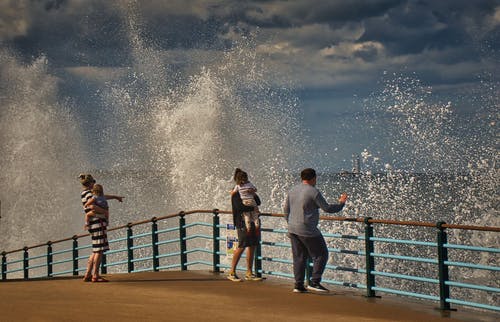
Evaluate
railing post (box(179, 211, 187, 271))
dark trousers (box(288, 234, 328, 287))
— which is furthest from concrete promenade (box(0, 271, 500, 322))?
railing post (box(179, 211, 187, 271))

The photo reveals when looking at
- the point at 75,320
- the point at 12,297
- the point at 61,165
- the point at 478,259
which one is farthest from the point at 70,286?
the point at 61,165

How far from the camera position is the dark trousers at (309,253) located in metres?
12.1

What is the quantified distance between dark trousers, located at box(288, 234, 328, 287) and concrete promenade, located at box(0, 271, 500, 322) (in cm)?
32

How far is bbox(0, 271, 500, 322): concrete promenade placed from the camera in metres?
10.4

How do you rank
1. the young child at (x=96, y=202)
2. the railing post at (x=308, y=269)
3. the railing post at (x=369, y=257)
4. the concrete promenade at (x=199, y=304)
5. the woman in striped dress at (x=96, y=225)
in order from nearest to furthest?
1. the concrete promenade at (x=199, y=304)
2. the railing post at (x=369, y=257)
3. the railing post at (x=308, y=269)
4. the young child at (x=96, y=202)
5. the woman in striped dress at (x=96, y=225)

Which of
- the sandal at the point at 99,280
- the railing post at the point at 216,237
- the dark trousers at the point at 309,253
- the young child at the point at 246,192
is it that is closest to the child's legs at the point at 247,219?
the young child at the point at 246,192

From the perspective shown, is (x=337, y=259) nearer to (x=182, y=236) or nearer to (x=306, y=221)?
(x=182, y=236)

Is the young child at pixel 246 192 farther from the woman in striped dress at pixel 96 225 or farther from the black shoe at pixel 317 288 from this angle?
the woman in striped dress at pixel 96 225

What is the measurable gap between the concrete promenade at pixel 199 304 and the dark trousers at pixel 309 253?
0.32 meters

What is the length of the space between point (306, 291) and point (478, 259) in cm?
2808

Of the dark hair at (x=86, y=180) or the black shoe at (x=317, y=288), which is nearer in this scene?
the black shoe at (x=317, y=288)

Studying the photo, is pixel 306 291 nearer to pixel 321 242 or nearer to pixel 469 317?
pixel 321 242

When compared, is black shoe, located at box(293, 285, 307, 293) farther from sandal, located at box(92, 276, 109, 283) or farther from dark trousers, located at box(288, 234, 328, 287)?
sandal, located at box(92, 276, 109, 283)

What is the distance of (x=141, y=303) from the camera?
456 inches
